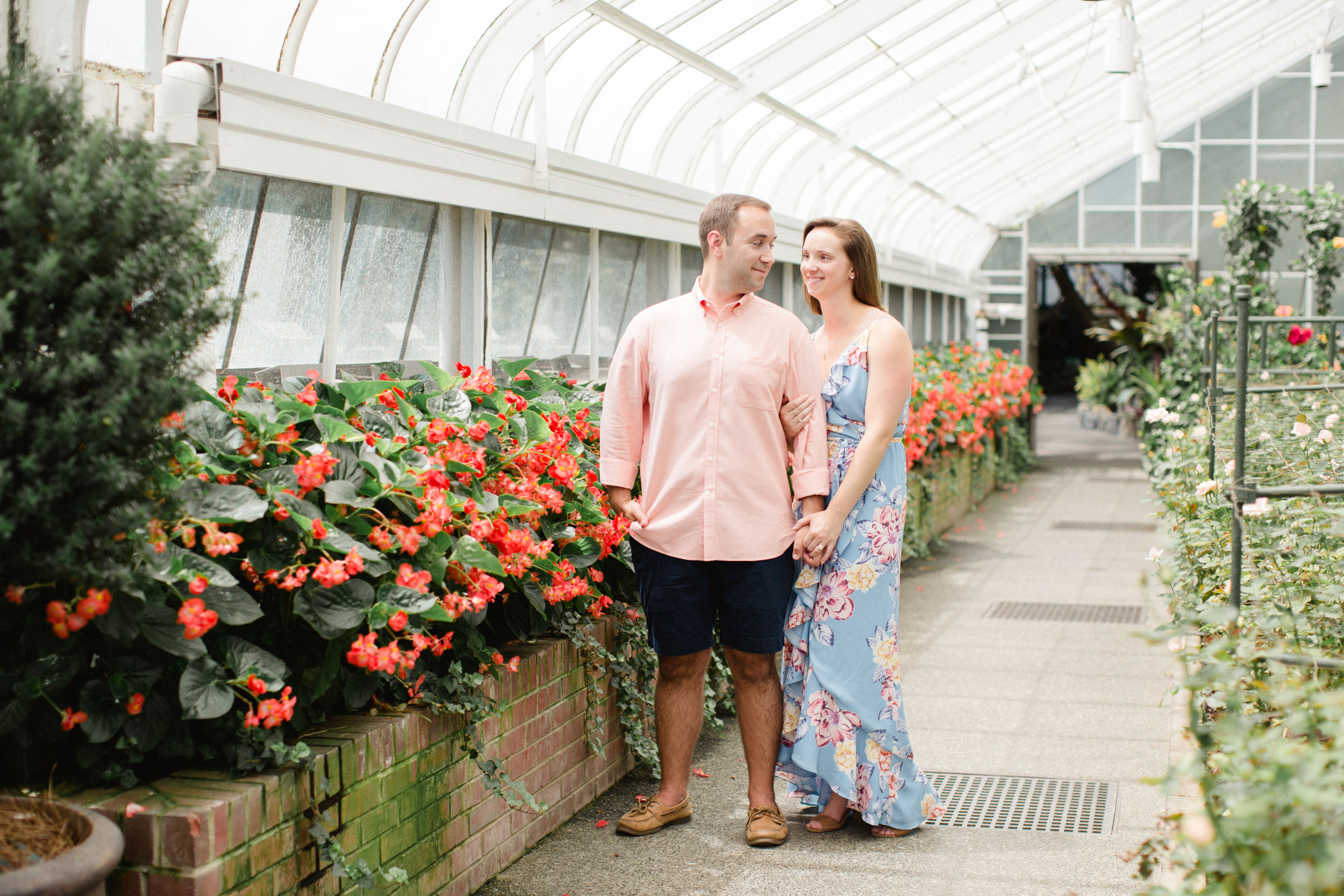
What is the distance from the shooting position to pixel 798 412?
305cm

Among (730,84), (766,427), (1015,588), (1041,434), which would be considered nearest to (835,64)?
(730,84)

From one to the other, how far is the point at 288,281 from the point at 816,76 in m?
4.51

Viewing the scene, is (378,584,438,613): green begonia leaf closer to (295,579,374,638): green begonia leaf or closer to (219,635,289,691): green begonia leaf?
(295,579,374,638): green begonia leaf

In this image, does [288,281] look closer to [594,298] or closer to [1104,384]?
[594,298]

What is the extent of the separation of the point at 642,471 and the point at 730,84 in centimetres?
395

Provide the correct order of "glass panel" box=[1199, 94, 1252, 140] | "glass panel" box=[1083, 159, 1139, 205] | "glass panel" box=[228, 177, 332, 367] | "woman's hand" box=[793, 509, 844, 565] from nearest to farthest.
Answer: "woman's hand" box=[793, 509, 844, 565]
"glass panel" box=[228, 177, 332, 367]
"glass panel" box=[1199, 94, 1252, 140]
"glass panel" box=[1083, 159, 1139, 205]

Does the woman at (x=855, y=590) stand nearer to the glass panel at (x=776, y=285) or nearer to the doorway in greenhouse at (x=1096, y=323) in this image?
the glass panel at (x=776, y=285)

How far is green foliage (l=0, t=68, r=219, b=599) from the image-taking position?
162cm

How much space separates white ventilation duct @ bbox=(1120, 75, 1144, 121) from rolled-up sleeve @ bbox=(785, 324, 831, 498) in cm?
626

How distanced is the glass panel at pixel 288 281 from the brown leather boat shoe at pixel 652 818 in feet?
5.66

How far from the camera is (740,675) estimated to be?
3.13 metres

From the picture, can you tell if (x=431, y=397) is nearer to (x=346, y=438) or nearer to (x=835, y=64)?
(x=346, y=438)

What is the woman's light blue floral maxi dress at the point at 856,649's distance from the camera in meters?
3.11

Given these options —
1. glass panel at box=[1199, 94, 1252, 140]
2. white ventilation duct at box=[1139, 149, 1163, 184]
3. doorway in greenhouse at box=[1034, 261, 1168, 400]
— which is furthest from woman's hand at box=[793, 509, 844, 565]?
glass panel at box=[1199, 94, 1252, 140]
